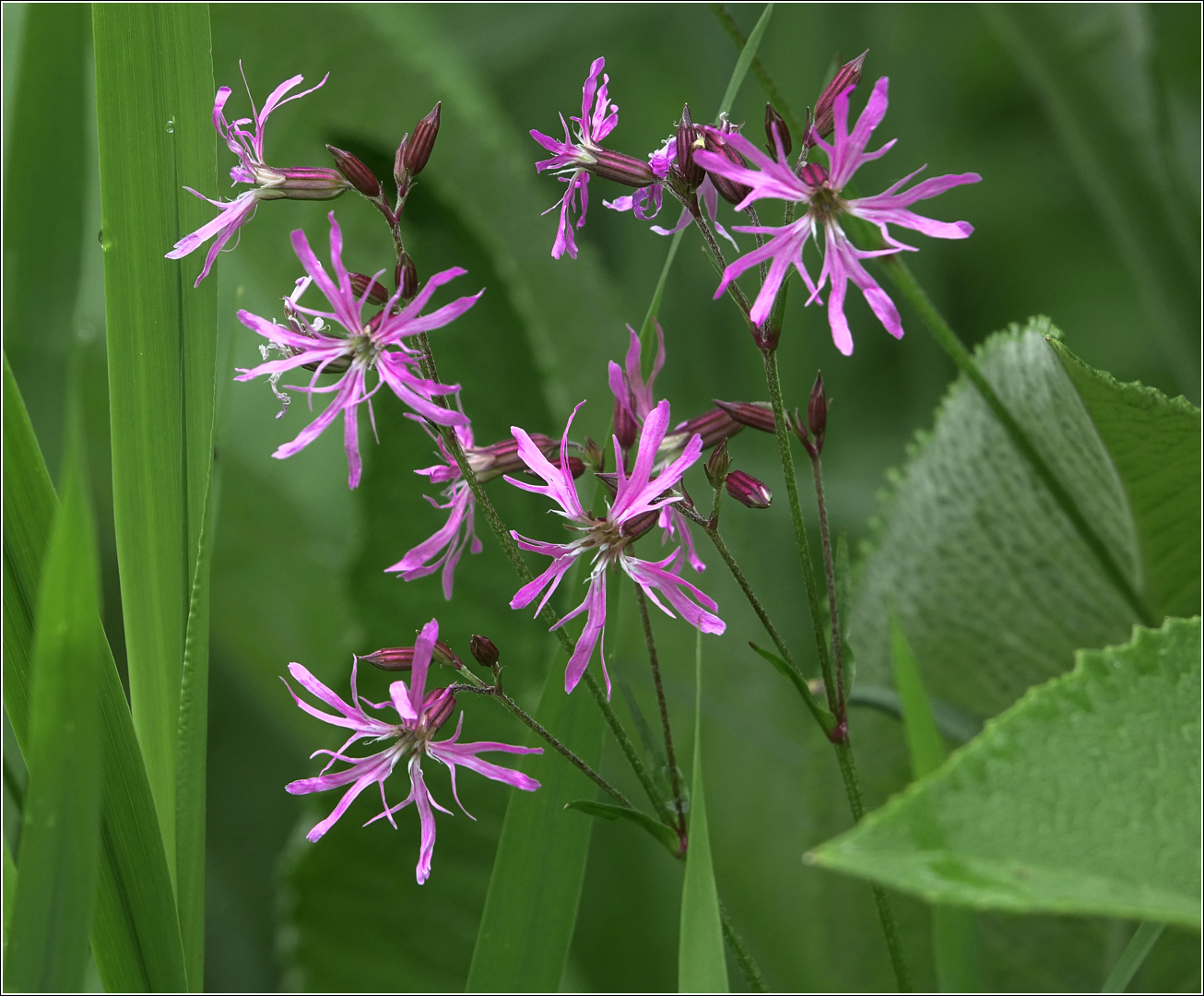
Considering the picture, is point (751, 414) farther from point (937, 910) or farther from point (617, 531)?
point (937, 910)

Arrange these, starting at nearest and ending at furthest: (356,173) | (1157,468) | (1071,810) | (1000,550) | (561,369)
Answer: (1071,810) → (356,173) → (1157,468) → (1000,550) → (561,369)

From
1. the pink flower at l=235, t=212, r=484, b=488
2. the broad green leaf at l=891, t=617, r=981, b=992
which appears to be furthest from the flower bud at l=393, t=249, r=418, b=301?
the broad green leaf at l=891, t=617, r=981, b=992

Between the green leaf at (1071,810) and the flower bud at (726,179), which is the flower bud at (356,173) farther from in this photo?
the green leaf at (1071,810)

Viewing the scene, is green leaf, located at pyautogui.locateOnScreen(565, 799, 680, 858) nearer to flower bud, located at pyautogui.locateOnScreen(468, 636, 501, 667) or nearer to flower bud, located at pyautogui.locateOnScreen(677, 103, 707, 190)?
flower bud, located at pyautogui.locateOnScreen(468, 636, 501, 667)

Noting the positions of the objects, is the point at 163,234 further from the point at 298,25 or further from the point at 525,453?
the point at 298,25

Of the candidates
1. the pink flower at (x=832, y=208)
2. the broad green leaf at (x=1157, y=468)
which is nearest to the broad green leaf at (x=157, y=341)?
the pink flower at (x=832, y=208)

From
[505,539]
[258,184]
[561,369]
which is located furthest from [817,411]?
[561,369]
